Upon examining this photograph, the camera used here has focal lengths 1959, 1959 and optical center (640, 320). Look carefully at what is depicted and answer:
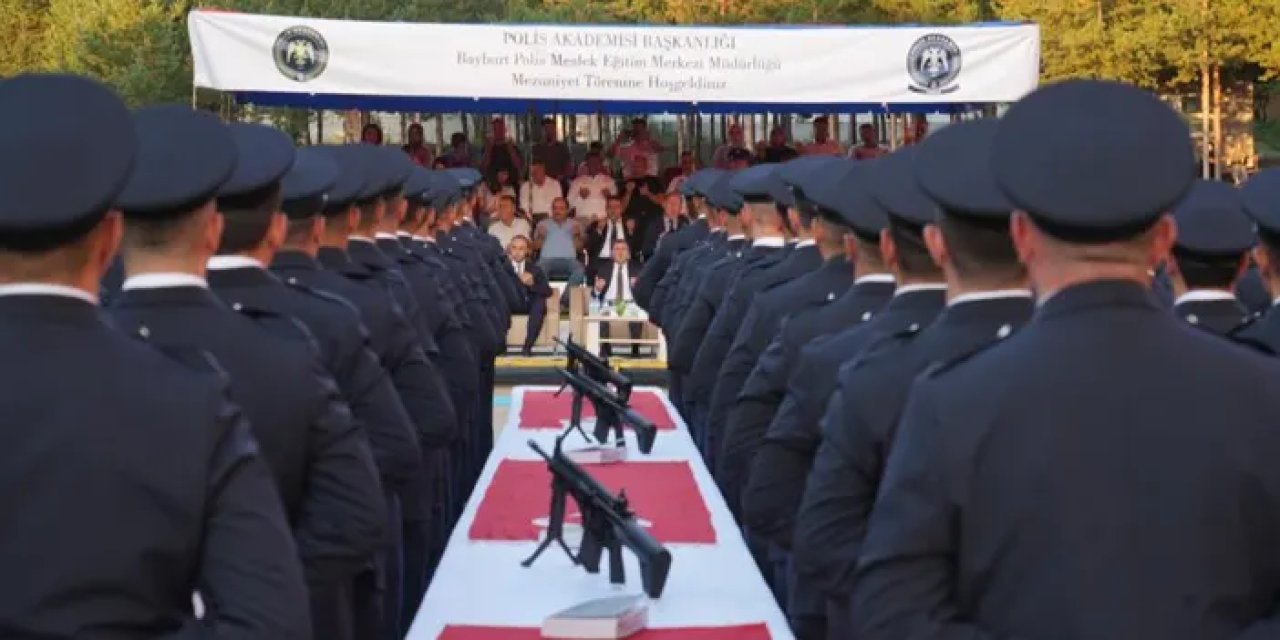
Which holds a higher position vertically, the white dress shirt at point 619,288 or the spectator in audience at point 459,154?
the spectator in audience at point 459,154

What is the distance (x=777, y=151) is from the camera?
65.8 feet

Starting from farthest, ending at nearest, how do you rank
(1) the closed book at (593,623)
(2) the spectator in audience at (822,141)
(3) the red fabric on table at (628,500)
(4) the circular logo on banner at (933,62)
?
(2) the spectator in audience at (822,141)
(4) the circular logo on banner at (933,62)
(3) the red fabric on table at (628,500)
(1) the closed book at (593,623)

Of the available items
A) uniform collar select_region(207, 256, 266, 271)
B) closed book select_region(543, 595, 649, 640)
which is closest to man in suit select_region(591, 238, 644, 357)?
closed book select_region(543, 595, 649, 640)

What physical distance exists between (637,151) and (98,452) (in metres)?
18.6

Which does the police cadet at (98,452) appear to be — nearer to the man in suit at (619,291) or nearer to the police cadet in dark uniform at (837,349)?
the police cadet in dark uniform at (837,349)

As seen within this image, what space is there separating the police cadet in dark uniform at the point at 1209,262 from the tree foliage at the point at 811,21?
39.8 metres

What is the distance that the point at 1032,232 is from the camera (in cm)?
260

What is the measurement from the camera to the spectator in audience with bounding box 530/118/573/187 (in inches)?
829

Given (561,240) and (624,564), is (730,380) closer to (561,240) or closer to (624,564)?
(624,564)

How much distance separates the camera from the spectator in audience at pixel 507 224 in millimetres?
18719

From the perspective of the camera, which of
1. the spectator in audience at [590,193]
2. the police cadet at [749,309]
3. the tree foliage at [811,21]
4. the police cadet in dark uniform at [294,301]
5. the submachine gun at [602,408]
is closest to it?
the police cadet in dark uniform at [294,301]

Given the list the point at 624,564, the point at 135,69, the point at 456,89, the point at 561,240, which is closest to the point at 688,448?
the point at 624,564

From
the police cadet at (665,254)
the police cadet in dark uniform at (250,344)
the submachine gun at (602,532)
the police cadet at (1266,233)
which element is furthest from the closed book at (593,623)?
the police cadet at (665,254)

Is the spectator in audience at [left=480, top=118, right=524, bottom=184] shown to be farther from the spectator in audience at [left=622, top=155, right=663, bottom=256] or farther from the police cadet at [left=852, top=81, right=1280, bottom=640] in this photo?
the police cadet at [left=852, top=81, right=1280, bottom=640]
